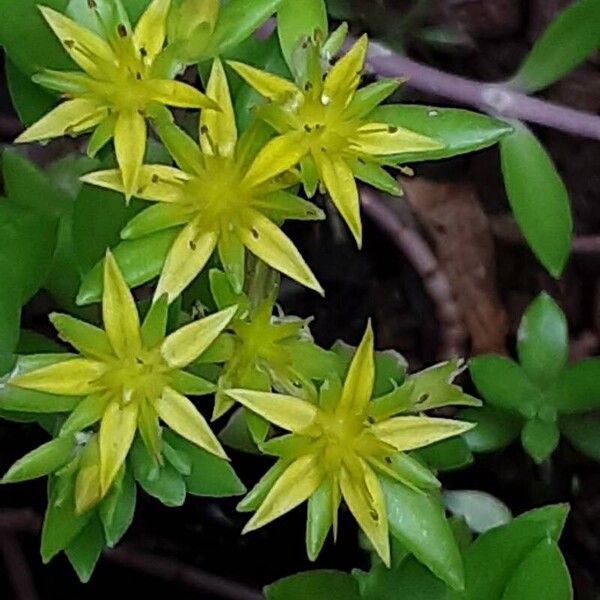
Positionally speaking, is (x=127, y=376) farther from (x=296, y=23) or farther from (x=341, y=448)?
(x=296, y=23)

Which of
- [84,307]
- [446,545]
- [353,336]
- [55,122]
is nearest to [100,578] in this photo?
[353,336]

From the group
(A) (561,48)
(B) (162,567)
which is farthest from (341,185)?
(B) (162,567)

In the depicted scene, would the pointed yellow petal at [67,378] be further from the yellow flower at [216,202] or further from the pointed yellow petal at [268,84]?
the pointed yellow petal at [268,84]

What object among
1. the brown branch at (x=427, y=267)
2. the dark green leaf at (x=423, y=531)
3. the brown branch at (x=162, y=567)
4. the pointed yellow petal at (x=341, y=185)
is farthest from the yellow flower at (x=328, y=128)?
the brown branch at (x=162, y=567)

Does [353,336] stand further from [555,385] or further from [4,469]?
[4,469]

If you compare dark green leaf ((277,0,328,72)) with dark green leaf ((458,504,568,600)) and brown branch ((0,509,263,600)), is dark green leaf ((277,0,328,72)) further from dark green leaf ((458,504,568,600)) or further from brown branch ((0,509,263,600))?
brown branch ((0,509,263,600))

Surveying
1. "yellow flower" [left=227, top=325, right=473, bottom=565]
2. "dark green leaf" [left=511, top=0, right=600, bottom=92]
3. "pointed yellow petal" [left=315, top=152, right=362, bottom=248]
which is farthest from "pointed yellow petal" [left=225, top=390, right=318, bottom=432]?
"dark green leaf" [left=511, top=0, right=600, bottom=92]
